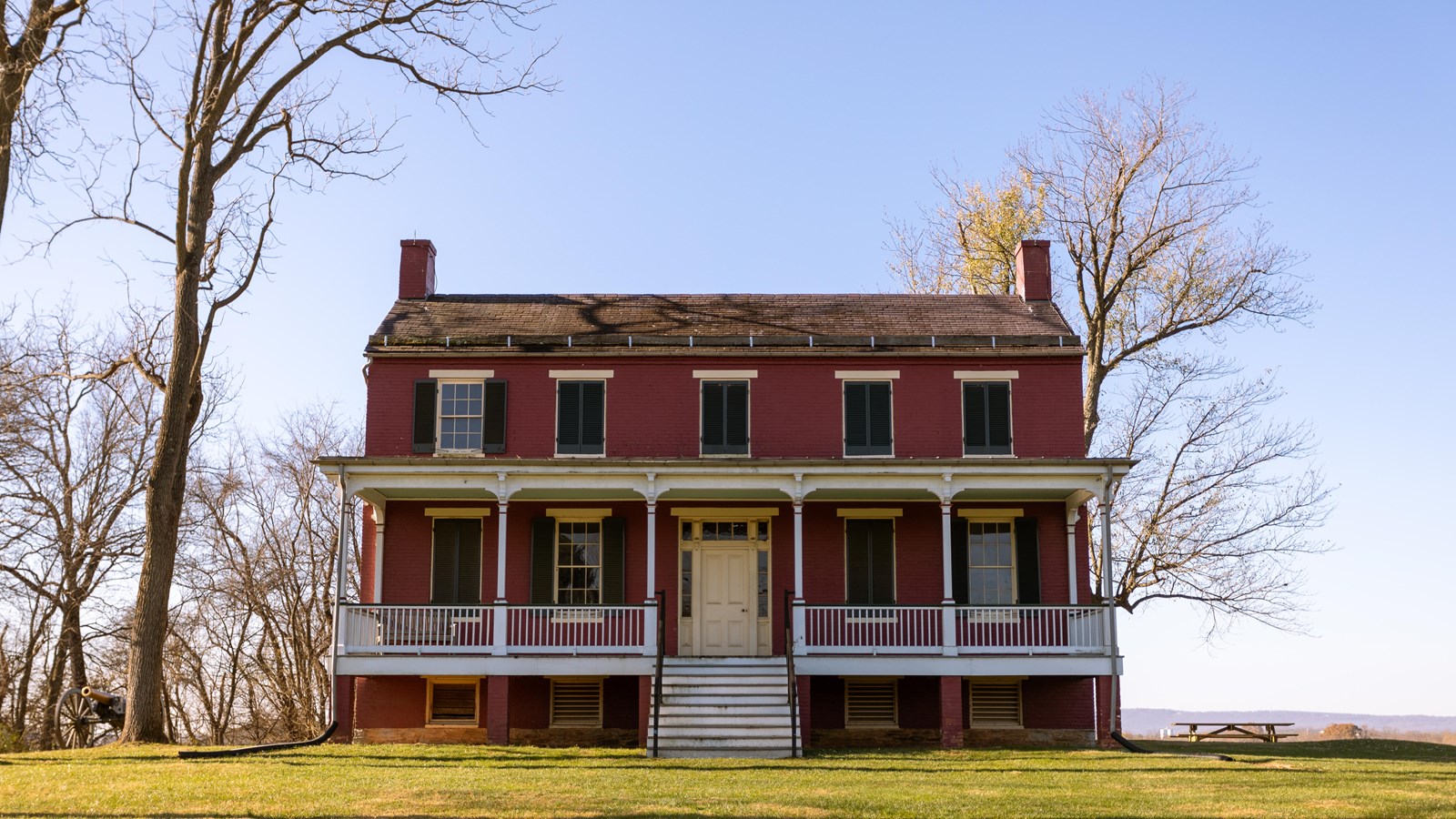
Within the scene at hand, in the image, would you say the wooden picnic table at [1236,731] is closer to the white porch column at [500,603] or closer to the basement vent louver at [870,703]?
the basement vent louver at [870,703]

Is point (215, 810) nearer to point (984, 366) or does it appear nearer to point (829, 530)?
point (829, 530)

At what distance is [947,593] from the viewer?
20.2 meters

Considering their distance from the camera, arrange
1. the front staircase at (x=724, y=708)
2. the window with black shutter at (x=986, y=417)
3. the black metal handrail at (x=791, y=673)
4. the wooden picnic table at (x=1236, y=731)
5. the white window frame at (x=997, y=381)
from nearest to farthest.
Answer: the front staircase at (x=724, y=708)
the black metal handrail at (x=791, y=673)
the window with black shutter at (x=986, y=417)
the white window frame at (x=997, y=381)
the wooden picnic table at (x=1236, y=731)

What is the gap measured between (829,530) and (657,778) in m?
7.81

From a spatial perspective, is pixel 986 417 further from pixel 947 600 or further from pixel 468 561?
pixel 468 561

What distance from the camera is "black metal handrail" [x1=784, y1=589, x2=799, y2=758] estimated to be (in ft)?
59.8

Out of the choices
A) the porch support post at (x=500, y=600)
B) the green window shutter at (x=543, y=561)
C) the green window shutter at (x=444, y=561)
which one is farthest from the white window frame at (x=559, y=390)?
the green window shutter at (x=444, y=561)

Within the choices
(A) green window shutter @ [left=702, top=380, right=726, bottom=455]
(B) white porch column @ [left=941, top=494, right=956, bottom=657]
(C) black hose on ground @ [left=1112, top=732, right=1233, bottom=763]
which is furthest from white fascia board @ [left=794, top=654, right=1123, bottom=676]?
(A) green window shutter @ [left=702, top=380, right=726, bottom=455]

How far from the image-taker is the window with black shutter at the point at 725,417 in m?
22.3

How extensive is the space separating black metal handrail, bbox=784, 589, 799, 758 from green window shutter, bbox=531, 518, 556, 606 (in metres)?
3.78

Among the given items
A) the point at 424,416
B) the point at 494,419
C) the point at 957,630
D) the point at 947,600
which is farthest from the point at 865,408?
the point at 424,416

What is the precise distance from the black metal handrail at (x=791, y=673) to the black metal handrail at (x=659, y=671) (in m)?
1.79

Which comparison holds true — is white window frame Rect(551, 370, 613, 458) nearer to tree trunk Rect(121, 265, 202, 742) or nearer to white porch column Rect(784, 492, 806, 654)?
white porch column Rect(784, 492, 806, 654)

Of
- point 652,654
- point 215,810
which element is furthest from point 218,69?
point 215,810
